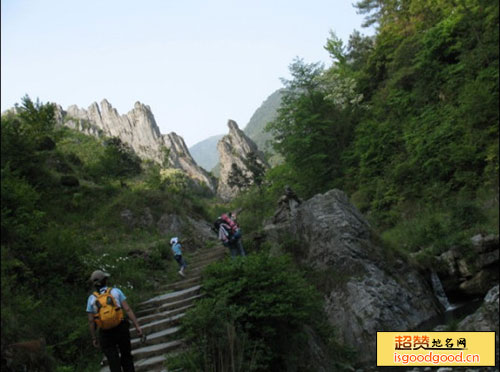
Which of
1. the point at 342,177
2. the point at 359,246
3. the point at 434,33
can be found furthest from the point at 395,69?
the point at 359,246

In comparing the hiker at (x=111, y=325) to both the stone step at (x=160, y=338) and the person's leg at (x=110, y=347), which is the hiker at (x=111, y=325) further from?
the stone step at (x=160, y=338)

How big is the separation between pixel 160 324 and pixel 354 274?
588 cm

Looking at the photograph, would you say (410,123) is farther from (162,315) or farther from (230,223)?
(162,315)

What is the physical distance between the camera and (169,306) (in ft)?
25.1

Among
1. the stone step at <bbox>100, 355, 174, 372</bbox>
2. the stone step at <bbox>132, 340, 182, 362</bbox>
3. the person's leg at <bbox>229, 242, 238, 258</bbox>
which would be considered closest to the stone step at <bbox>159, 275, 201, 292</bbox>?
the person's leg at <bbox>229, 242, 238, 258</bbox>

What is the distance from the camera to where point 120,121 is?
318 feet

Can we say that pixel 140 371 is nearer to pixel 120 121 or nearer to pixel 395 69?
pixel 395 69

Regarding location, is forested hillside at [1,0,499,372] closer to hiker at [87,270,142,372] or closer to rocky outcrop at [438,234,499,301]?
rocky outcrop at [438,234,499,301]

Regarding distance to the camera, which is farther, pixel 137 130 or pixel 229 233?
pixel 137 130

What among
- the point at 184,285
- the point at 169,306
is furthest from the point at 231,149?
the point at 169,306

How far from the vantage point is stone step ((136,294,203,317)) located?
295 inches

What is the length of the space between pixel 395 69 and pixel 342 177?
322 inches

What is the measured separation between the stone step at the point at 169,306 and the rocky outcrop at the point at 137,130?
77.9m

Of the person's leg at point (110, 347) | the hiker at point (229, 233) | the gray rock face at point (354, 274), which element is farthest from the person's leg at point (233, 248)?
the person's leg at point (110, 347)
